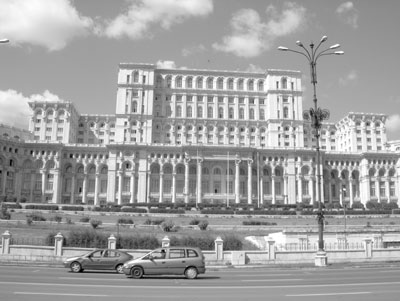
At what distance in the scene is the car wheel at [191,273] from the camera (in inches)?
805

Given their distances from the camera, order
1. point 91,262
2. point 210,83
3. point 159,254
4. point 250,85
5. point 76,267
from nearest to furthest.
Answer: point 159,254
point 76,267
point 91,262
point 210,83
point 250,85

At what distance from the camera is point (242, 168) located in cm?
10900

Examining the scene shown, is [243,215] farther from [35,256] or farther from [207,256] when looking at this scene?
[35,256]

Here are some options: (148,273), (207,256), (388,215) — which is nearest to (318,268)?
(207,256)

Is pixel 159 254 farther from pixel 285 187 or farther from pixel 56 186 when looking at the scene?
pixel 56 186

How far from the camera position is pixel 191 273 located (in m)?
20.5

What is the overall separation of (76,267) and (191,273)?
7653 millimetres

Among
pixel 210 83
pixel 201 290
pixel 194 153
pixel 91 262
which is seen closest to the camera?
pixel 201 290

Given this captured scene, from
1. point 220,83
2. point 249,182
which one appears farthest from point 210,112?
point 249,182

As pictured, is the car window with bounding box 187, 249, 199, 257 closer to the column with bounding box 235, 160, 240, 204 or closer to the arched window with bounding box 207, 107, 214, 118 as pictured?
the column with bounding box 235, 160, 240, 204

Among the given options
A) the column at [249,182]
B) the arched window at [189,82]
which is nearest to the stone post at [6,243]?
the column at [249,182]

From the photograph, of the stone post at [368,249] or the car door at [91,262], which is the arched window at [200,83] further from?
the car door at [91,262]

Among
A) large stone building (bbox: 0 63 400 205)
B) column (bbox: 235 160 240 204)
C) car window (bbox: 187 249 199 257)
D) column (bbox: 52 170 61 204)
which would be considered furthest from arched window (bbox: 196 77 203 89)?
car window (bbox: 187 249 199 257)

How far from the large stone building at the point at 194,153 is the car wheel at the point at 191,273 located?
276 feet
